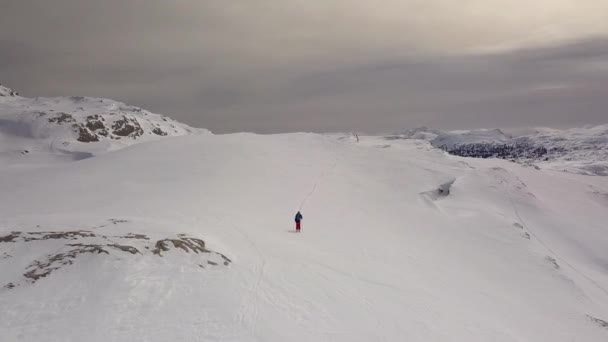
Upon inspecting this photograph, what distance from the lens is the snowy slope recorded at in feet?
43.6

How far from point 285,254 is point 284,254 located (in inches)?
2.8

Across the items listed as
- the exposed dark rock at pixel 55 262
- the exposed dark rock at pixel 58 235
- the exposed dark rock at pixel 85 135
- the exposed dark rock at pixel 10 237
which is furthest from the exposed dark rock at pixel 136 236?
the exposed dark rock at pixel 85 135

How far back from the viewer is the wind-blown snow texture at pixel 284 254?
13.3 metres

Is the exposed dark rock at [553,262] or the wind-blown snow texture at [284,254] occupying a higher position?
the wind-blown snow texture at [284,254]

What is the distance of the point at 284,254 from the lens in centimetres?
2100

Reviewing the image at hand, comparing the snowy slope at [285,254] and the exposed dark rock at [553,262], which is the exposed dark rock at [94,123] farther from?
the exposed dark rock at [553,262]

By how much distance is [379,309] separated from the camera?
16.7m

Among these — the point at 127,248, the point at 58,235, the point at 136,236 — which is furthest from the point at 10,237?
the point at 127,248

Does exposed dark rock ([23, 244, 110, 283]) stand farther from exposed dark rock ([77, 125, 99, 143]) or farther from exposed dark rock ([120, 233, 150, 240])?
exposed dark rock ([77, 125, 99, 143])

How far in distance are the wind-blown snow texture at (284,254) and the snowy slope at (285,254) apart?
106mm

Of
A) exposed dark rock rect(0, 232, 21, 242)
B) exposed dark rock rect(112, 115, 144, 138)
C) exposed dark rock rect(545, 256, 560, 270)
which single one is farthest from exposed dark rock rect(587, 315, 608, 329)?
exposed dark rock rect(112, 115, 144, 138)

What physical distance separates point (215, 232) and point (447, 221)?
27626mm

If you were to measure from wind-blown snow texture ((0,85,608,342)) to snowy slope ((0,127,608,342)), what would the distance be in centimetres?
11

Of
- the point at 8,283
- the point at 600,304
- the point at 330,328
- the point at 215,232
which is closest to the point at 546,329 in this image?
the point at 600,304
